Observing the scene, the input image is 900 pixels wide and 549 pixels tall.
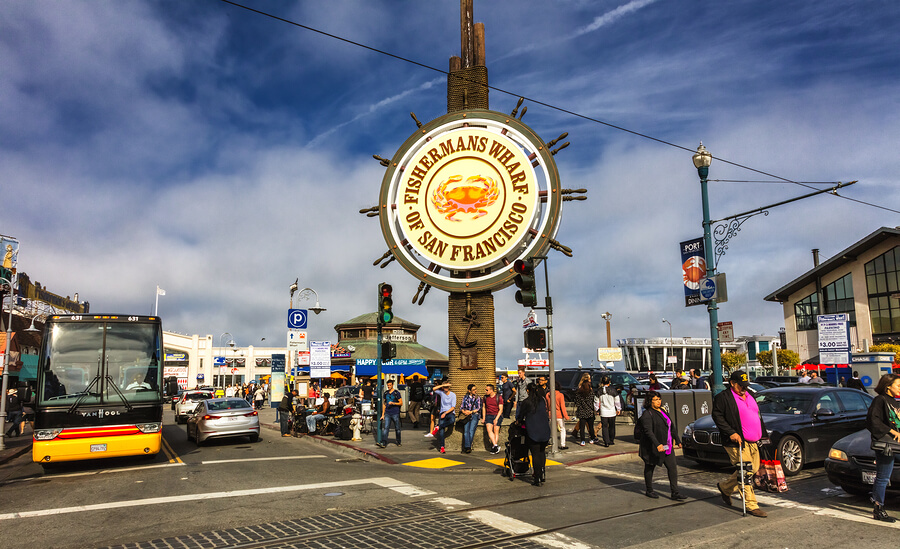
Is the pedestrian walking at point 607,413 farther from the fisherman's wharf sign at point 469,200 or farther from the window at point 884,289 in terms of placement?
the window at point 884,289

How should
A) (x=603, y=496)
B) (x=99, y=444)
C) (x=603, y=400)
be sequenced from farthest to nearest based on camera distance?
(x=603, y=400) < (x=99, y=444) < (x=603, y=496)

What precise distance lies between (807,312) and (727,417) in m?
54.7

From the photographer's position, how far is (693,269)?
629 inches

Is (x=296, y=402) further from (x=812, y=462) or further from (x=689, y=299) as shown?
(x=812, y=462)

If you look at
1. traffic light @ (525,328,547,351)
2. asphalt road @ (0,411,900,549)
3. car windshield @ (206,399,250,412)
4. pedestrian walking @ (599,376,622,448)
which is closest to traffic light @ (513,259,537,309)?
traffic light @ (525,328,547,351)

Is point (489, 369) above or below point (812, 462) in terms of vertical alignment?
above

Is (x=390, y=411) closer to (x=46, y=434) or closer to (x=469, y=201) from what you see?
Answer: (x=469, y=201)

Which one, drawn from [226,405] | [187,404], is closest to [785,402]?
[226,405]

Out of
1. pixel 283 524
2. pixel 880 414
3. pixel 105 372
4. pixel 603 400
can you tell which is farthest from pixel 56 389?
pixel 880 414

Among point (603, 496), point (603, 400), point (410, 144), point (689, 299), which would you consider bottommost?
point (603, 496)

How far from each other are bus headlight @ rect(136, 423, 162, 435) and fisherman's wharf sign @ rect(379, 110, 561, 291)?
732 centimetres

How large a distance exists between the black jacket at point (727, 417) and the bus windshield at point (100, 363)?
38.0 feet

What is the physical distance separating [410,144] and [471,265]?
13.1 ft

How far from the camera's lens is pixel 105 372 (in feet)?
42.6
